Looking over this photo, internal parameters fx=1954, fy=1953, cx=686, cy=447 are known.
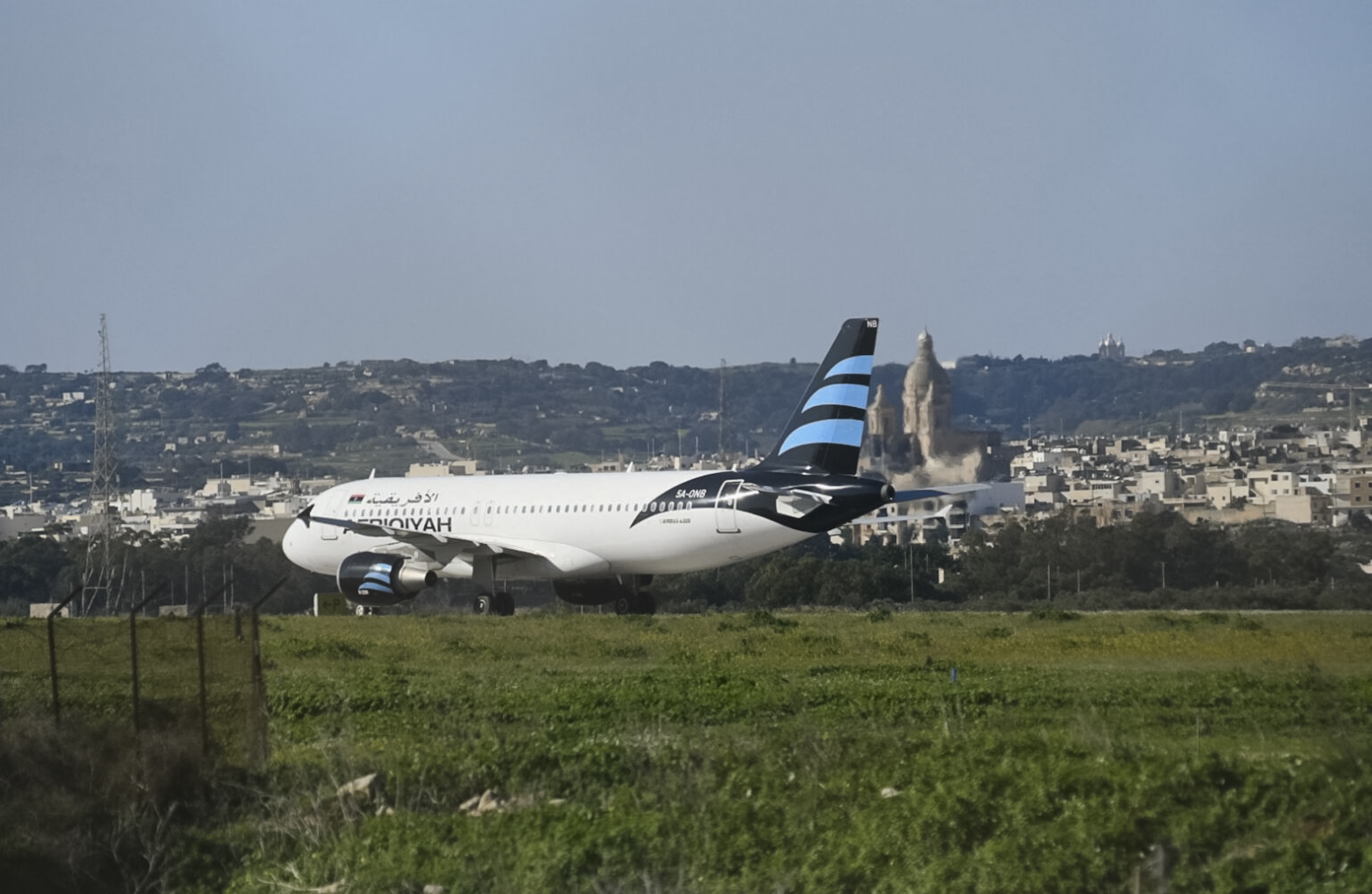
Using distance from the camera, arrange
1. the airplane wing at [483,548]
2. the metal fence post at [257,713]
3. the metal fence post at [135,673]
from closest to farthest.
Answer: the metal fence post at [135,673], the metal fence post at [257,713], the airplane wing at [483,548]

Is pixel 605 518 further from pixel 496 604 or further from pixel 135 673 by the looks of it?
pixel 135 673

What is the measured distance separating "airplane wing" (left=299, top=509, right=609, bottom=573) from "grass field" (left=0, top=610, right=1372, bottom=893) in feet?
58.3

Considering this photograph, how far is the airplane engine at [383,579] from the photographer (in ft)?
147

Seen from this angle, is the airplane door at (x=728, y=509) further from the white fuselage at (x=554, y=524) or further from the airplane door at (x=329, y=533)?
the airplane door at (x=329, y=533)

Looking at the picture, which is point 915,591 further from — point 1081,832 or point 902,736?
point 1081,832

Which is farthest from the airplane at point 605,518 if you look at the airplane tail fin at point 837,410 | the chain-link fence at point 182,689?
the chain-link fence at point 182,689

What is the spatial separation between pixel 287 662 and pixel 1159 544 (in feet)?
144

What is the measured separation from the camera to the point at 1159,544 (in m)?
66.6

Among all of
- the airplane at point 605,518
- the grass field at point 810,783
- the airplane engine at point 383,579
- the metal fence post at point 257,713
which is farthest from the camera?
the airplane engine at point 383,579

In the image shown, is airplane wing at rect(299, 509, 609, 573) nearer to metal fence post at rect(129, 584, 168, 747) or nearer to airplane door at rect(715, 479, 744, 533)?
airplane door at rect(715, 479, 744, 533)

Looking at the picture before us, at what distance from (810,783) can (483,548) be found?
30388mm

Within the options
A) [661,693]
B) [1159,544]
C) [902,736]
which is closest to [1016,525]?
[1159,544]

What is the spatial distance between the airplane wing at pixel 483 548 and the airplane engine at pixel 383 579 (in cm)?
48

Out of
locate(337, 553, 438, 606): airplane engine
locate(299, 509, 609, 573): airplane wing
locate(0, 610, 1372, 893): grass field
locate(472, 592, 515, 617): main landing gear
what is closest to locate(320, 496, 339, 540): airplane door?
locate(299, 509, 609, 573): airplane wing
